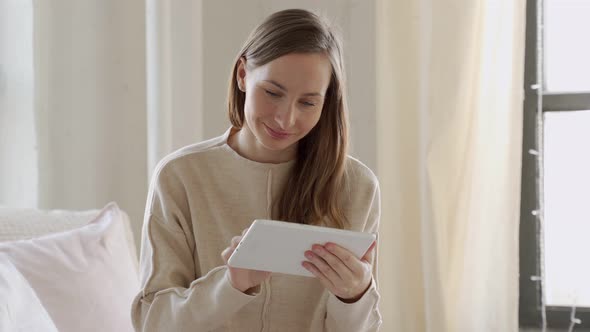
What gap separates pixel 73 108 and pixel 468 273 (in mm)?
1296

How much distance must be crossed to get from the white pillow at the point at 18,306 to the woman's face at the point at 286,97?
51 centimetres

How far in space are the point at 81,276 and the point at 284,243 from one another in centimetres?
66

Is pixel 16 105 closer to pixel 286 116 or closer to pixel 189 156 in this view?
pixel 189 156

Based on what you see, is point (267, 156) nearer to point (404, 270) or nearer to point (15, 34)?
point (404, 270)

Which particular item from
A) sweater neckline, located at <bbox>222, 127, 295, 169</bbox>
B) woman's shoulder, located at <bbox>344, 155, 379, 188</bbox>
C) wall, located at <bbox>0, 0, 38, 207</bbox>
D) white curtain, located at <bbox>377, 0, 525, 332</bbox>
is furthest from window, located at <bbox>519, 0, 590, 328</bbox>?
wall, located at <bbox>0, 0, 38, 207</bbox>

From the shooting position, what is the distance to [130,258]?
6.65ft

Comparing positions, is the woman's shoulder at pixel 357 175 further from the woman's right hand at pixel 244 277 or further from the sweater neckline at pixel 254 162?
the woman's right hand at pixel 244 277

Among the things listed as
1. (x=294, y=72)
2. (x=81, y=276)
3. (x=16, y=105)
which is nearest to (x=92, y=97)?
(x=16, y=105)

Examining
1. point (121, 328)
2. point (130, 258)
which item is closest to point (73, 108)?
point (130, 258)

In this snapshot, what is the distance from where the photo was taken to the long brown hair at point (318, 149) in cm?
158

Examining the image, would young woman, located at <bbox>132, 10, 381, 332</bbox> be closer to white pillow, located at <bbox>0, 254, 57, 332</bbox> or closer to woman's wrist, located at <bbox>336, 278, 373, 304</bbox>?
woman's wrist, located at <bbox>336, 278, 373, 304</bbox>

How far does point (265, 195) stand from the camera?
5.42ft

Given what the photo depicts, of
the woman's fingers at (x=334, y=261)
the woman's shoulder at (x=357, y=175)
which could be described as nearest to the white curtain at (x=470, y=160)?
the woman's shoulder at (x=357, y=175)

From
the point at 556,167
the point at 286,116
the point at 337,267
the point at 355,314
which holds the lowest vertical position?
the point at 355,314
